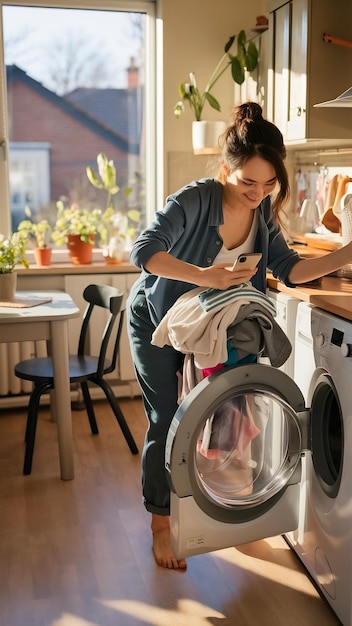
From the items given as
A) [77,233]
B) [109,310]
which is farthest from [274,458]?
[77,233]

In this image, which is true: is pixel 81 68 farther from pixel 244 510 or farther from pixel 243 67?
pixel 244 510

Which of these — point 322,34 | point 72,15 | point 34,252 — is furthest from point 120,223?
point 322,34

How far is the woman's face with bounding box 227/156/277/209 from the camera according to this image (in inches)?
78.4

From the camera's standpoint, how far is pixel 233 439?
2.10 m

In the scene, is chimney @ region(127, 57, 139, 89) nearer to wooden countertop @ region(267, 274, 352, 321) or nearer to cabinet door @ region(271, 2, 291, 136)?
cabinet door @ region(271, 2, 291, 136)

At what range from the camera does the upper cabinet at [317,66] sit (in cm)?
292

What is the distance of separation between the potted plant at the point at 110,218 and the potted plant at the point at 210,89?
49 centimetres

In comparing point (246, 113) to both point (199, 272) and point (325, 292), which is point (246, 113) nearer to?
point (199, 272)

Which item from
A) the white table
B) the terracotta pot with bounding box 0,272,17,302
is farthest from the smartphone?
the terracotta pot with bounding box 0,272,17,302

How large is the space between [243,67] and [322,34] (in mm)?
804

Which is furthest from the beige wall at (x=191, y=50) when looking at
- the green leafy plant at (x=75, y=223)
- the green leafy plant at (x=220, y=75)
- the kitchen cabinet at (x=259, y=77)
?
the green leafy plant at (x=75, y=223)

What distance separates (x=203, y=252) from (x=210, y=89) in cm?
205

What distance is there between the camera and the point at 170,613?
85.0 inches

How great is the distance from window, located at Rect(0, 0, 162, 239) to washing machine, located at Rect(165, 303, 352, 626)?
7.09ft
